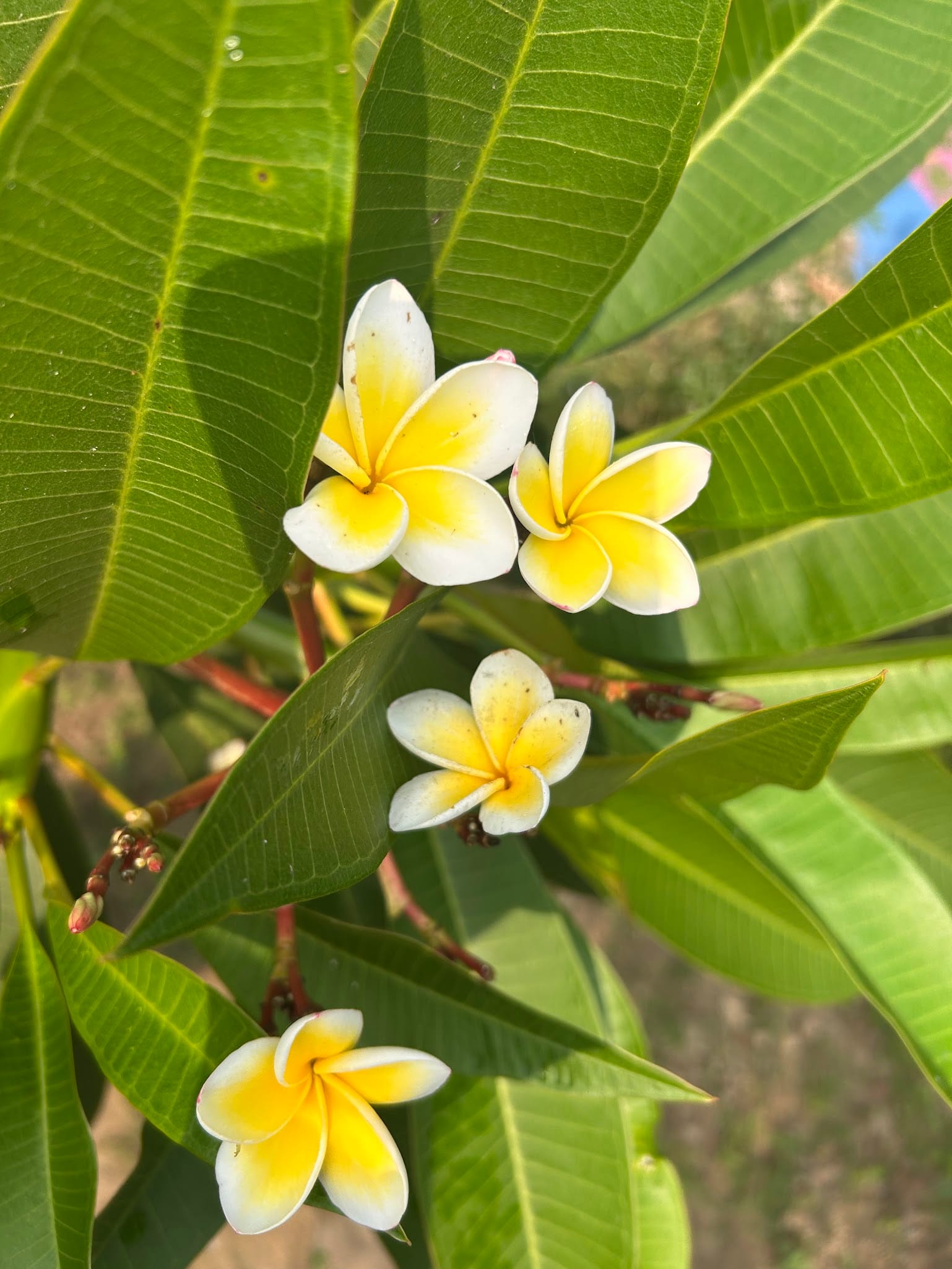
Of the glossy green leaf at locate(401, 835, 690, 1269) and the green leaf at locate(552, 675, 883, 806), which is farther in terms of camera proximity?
the glossy green leaf at locate(401, 835, 690, 1269)

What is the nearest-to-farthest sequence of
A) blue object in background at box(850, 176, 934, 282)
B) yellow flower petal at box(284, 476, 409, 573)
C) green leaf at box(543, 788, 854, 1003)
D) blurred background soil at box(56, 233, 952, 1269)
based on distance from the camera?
yellow flower petal at box(284, 476, 409, 573)
green leaf at box(543, 788, 854, 1003)
blue object in background at box(850, 176, 934, 282)
blurred background soil at box(56, 233, 952, 1269)

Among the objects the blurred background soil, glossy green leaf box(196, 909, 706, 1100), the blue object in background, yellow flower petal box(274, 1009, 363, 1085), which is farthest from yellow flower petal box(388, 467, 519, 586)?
the blurred background soil

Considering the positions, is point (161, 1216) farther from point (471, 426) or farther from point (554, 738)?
point (471, 426)

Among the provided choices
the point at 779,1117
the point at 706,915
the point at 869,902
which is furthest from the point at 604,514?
the point at 779,1117

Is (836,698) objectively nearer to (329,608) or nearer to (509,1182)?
(329,608)

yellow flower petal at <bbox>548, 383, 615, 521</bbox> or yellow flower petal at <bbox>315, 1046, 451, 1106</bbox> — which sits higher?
yellow flower petal at <bbox>548, 383, 615, 521</bbox>

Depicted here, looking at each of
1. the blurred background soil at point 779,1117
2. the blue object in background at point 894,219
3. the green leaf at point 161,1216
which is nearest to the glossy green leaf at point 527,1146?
the green leaf at point 161,1216

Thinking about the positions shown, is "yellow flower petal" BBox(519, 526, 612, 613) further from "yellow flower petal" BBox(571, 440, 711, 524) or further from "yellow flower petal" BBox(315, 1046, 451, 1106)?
"yellow flower petal" BBox(315, 1046, 451, 1106)

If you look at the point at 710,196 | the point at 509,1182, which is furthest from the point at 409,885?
the point at 710,196

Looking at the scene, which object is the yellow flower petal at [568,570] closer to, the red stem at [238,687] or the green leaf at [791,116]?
the red stem at [238,687]
